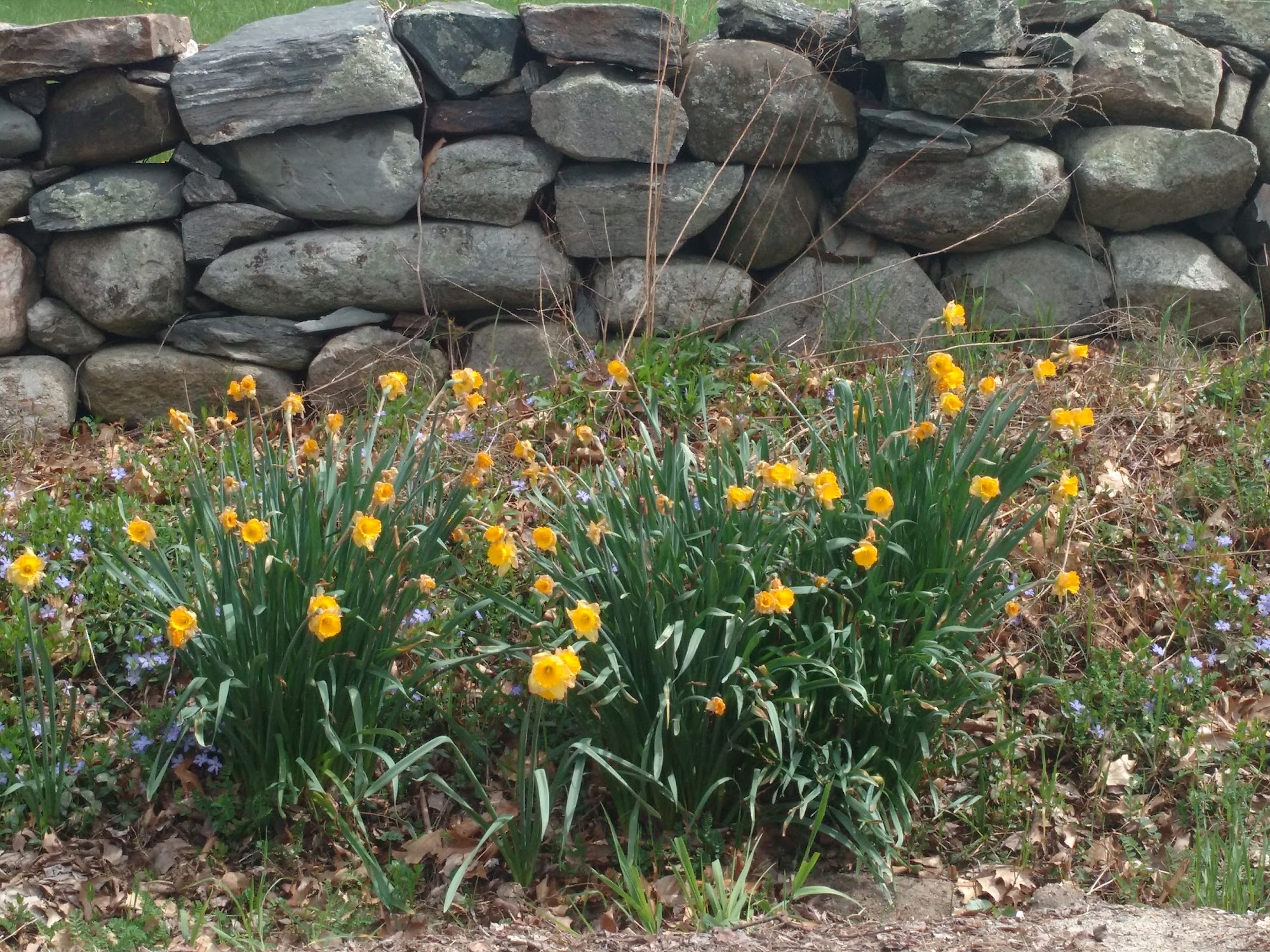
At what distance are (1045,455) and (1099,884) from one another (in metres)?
1.45

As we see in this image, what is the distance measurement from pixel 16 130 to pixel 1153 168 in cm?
407

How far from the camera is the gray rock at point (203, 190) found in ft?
13.9

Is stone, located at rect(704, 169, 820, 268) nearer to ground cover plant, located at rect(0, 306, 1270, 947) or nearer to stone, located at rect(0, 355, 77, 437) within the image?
ground cover plant, located at rect(0, 306, 1270, 947)

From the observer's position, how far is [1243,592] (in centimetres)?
326

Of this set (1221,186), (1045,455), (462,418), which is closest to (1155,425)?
(1045,455)

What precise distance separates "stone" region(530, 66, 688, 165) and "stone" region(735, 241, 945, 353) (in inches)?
26.7

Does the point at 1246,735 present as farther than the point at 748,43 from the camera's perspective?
No

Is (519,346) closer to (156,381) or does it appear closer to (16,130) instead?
(156,381)

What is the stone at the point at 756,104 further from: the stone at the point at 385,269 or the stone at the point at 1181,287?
the stone at the point at 1181,287

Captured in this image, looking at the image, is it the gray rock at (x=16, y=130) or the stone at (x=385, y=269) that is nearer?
the gray rock at (x=16, y=130)

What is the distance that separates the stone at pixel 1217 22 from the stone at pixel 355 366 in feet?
10.3

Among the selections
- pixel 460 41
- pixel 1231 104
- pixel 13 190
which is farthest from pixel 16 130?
pixel 1231 104

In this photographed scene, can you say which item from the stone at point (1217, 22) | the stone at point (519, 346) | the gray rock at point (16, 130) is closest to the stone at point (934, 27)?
the stone at point (1217, 22)

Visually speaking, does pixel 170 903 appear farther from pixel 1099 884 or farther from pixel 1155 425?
pixel 1155 425
